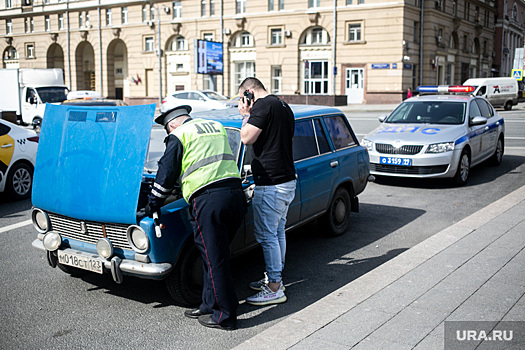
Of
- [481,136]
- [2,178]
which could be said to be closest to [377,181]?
[481,136]

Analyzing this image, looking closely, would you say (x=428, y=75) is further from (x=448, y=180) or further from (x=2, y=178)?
(x=2, y=178)

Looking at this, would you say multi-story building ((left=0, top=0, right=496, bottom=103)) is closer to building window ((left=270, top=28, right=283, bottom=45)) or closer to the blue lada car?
building window ((left=270, top=28, right=283, bottom=45))

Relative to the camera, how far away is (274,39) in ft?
152

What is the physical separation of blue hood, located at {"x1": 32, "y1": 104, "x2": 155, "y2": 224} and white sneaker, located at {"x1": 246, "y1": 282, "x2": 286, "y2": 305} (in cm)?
123

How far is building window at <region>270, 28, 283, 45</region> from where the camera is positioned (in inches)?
1804

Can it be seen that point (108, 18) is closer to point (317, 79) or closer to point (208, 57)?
point (208, 57)

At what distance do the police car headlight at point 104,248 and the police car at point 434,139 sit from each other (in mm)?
6565

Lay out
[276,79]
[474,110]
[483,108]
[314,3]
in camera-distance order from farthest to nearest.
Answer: [276,79] → [314,3] → [483,108] → [474,110]

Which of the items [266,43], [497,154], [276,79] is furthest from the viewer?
[276,79]

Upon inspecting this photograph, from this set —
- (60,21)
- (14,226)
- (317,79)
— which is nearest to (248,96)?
(14,226)

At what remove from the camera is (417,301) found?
14.4 feet

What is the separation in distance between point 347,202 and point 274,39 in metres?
41.0

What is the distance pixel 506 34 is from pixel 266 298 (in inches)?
2866

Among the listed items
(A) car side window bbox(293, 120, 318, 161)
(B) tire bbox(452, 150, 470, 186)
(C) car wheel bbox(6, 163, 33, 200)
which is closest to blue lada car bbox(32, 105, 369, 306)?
(A) car side window bbox(293, 120, 318, 161)
